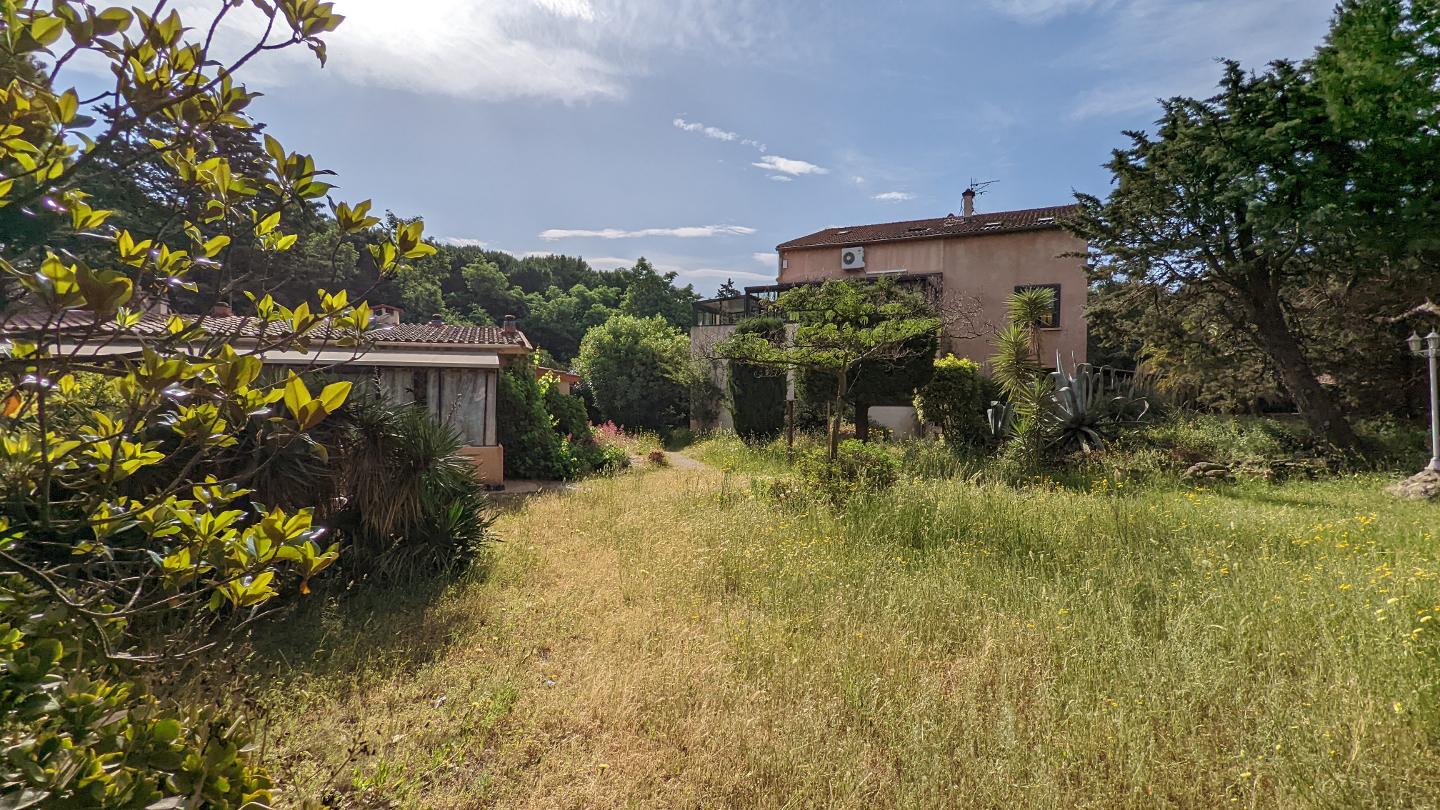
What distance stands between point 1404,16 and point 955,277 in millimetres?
11770

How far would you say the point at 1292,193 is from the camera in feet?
34.5

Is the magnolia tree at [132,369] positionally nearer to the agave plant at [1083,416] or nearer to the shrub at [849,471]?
the shrub at [849,471]

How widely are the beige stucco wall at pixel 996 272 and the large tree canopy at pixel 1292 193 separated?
5032 mm

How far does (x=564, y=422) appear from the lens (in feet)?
47.5

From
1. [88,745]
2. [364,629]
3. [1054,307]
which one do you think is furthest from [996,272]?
[88,745]

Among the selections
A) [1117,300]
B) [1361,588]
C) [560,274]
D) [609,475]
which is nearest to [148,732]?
[1361,588]

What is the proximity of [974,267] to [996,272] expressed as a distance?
72 cm

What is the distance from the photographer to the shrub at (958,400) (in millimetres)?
13271

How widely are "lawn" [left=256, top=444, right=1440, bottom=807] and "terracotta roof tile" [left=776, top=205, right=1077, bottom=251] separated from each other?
16.0 metres

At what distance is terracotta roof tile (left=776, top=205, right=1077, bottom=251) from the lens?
20156 mm

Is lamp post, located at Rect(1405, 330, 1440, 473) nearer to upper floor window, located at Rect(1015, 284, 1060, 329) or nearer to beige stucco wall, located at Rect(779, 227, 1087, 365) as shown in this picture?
beige stucco wall, located at Rect(779, 227, 1087, 365)

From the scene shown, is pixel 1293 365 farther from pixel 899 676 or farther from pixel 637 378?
pixel 637 378

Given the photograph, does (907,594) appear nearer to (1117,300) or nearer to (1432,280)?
(1117,300)

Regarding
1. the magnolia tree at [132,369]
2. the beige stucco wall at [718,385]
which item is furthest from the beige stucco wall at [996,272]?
the magnolia tree at [132,369]
